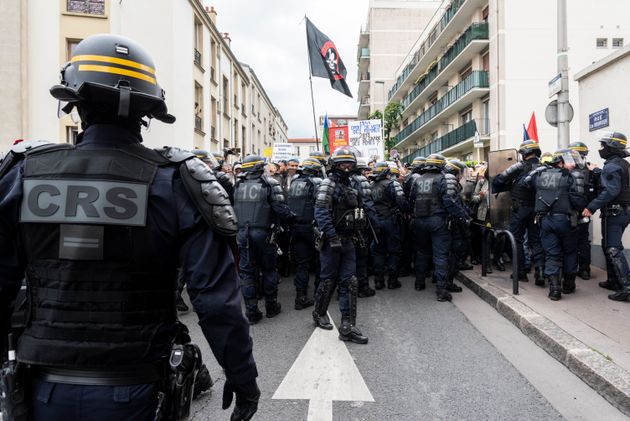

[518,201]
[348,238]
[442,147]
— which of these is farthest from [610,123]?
[442,147]

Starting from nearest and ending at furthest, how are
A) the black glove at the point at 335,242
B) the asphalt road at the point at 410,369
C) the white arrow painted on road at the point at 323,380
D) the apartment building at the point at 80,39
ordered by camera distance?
the asphalt road at the point at 410,369 → the white arrow painted on road at the point at 323,380 → the black glove at the point at 335,242 → the apartment building at the point at 80,39

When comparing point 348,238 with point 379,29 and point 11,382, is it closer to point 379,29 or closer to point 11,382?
point 11,382

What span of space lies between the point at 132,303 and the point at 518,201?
668 cm

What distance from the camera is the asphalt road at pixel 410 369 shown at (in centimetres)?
320

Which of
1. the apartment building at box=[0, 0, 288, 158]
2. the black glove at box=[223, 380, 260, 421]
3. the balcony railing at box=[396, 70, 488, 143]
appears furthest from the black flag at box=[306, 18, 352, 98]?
the balcony railing at box=[396, 70, 488, 143]

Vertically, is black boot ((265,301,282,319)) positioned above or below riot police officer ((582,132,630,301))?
below

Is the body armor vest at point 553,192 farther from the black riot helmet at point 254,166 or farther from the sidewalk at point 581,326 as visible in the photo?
the black riot helmet at point 254,166

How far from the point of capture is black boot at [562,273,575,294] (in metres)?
5.96

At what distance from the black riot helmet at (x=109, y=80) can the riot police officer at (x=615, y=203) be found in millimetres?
5824

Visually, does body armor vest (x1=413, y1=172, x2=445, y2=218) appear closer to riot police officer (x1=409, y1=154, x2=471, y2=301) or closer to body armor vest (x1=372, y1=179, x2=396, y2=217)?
riot police officer (x1=409, y1=154, x2=471, y2=301)

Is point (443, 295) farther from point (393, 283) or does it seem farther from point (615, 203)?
point (615, 203)

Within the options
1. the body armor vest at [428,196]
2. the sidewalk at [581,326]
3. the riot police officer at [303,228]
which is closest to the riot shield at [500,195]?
the sidewalk at [581,326]

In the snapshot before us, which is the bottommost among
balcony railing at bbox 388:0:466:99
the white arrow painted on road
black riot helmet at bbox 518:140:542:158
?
the white arrow painted on road

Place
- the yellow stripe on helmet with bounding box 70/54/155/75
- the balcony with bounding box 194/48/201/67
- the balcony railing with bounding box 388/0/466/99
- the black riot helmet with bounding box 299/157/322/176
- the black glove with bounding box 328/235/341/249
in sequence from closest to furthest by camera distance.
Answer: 1. the yellow stripe on helmet with bounding box 70/54/155/75
2. the black glove with bounding box 328/235/341/249
3. the black riot helmet with bounding box 299/157/322/176
4. the balcony with bounding box 194/48/201/67
5. the balcony railing with bounding box 388/0/466/99
